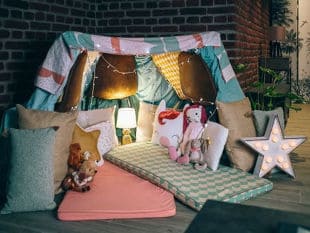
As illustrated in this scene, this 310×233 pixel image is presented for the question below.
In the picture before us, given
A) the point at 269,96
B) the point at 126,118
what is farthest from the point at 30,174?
the point at 269,96

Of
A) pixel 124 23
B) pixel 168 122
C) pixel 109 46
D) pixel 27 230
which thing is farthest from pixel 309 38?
pixel 27 230

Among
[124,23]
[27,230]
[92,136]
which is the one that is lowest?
[27,230]

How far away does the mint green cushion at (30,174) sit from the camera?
7.95 feet

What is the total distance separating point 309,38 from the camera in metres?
7.60

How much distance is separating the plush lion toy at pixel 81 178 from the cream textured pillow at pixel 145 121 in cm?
108

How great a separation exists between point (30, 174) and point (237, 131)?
1.65m

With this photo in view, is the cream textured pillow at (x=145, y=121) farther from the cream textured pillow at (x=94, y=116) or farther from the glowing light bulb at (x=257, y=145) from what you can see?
the glowing light bulb at (x=257, y=145)

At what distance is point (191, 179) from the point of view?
2781mm

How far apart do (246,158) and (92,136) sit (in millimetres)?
1249

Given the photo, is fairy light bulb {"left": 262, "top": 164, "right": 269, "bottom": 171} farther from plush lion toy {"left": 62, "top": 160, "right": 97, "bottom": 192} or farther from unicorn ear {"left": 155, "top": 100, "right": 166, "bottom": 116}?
plush lion toy {"left": 62, "top": 160, "right": 97, "bottom": 192}

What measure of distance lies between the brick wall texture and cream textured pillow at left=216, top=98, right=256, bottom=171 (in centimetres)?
79

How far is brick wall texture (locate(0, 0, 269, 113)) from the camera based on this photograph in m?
3.19

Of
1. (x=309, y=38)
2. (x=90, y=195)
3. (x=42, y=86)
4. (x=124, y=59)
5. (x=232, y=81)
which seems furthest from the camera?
(x=309, y=38)

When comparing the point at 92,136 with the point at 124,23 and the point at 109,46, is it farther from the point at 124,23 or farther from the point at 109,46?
the point at 124,23
